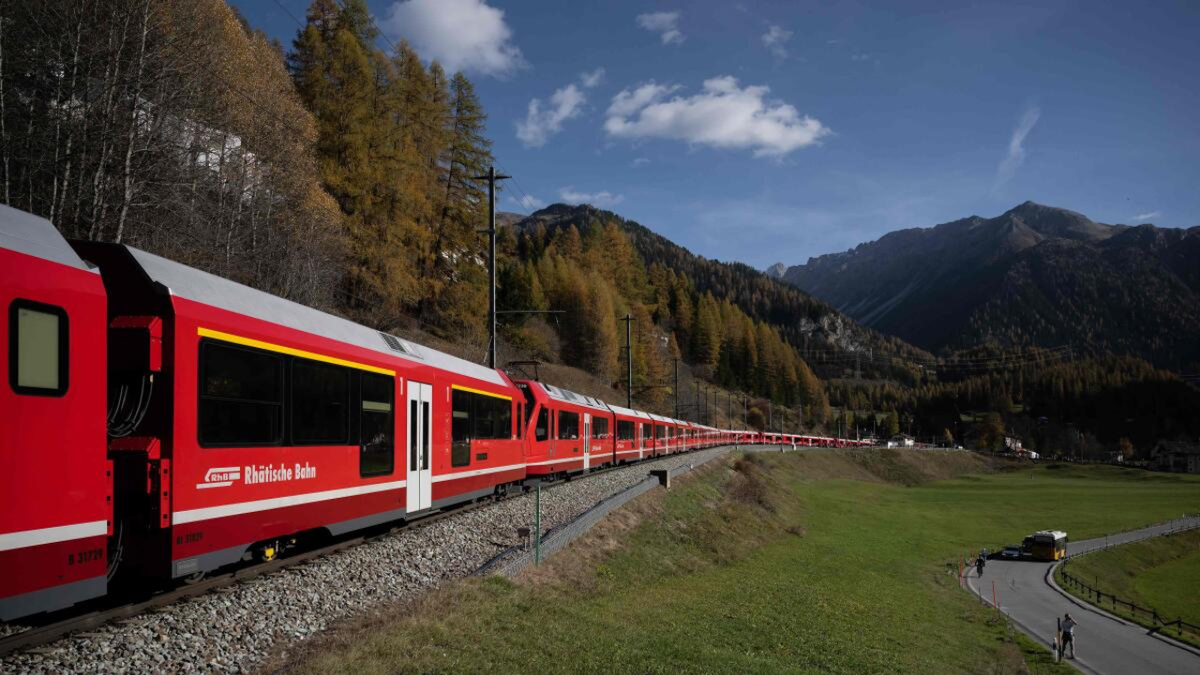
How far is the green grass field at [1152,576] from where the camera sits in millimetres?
39219

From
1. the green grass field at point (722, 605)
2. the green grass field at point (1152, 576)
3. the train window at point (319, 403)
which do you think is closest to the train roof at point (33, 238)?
the train window at point (319, 403)

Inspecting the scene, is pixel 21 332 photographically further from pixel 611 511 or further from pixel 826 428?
pixel 826 428

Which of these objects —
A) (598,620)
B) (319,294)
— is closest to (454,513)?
(598,620)

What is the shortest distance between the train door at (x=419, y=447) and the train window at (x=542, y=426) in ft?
31.0

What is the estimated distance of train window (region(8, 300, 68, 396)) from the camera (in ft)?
20.7

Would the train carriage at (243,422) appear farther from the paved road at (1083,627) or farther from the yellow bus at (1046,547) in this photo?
the yellow bus at (1046,547)

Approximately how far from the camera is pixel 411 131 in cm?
4772

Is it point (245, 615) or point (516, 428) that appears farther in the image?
point (516, 428)

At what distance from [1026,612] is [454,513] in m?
31.3

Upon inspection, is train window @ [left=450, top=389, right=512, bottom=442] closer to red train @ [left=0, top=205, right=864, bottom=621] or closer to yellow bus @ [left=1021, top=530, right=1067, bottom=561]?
red train @ [left=0, top=205, right=864, bottom=621]

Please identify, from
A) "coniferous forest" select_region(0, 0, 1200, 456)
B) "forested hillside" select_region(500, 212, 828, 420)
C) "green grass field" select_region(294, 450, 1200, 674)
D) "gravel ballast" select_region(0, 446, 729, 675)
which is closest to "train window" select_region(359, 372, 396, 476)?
"gravel ballast" select_region(0, 446, 729, 675)

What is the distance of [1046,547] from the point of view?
1934 inches

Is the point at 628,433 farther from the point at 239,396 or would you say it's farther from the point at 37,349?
the point at 37,349

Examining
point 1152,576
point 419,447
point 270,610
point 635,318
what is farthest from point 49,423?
point 635,318
